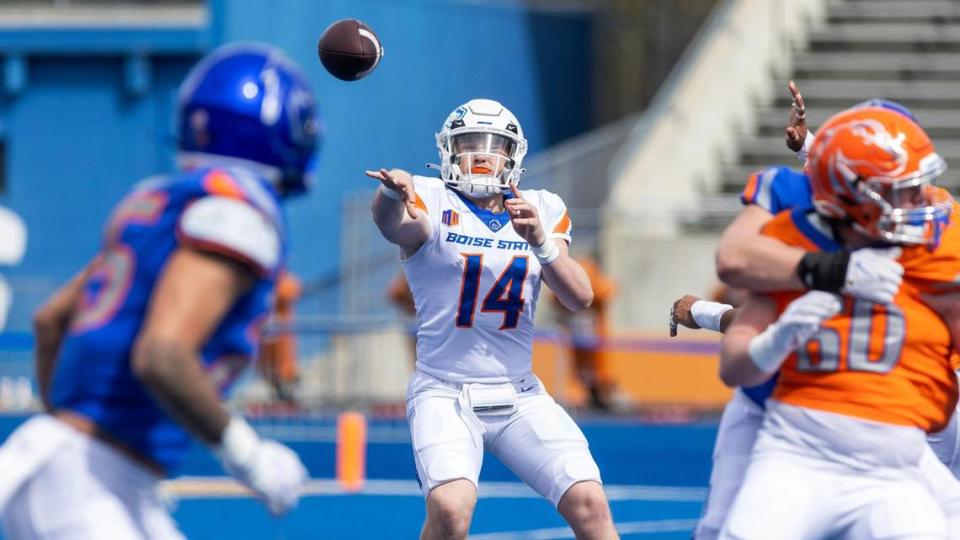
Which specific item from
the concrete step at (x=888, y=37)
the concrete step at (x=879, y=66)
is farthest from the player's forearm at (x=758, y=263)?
the concrete step at (x=888, y=37)

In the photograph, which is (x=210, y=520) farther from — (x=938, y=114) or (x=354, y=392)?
(x=938, y=114)

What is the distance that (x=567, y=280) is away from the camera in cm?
632

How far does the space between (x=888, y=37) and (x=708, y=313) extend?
52.1 feet

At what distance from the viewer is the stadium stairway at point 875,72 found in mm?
19625

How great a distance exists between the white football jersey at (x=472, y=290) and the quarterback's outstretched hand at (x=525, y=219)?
1.08 feet

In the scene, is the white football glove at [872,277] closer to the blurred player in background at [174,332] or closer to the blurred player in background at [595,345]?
the blurred player in background at [174,332]

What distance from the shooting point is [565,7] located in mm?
25531

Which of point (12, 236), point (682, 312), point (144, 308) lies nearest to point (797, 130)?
point (682, 312)

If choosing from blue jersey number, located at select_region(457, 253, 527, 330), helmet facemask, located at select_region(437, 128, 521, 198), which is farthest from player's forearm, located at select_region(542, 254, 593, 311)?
helmet facemask, located at select_region(437, 128, 521, 198)

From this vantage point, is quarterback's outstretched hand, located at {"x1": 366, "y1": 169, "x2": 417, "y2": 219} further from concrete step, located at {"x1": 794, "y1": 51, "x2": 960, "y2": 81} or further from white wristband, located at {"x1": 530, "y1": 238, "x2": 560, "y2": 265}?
concrete step, located at {"x1": 794, "y1": 51, "x2": 960, "y2": 81}

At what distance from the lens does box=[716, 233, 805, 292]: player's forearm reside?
4719 millimetres

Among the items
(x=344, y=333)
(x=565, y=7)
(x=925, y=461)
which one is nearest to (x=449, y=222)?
(x=925, y=461)

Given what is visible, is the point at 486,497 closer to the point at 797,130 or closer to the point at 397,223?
the point at 397,223

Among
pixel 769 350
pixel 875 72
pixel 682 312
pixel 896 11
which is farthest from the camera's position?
pixel 896 11
